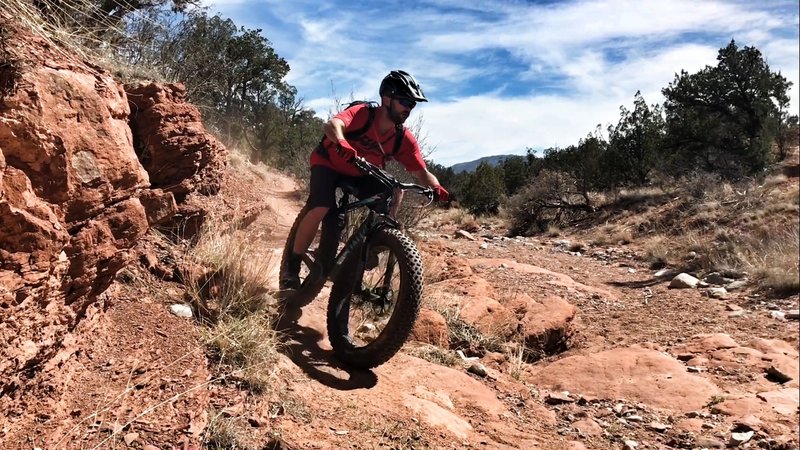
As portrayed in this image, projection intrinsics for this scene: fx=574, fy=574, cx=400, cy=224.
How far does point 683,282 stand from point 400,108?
6.51 m

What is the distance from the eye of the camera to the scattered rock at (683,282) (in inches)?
335

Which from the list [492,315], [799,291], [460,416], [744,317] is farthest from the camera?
[799,291]

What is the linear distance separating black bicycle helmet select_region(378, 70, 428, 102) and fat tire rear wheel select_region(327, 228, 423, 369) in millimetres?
907

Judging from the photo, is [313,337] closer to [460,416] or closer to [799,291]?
[460,416]

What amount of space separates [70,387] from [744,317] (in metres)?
6.89

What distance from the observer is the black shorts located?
13.0 feet

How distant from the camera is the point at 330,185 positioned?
397 centimetres

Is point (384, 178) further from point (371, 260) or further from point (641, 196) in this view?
point (641, 196)

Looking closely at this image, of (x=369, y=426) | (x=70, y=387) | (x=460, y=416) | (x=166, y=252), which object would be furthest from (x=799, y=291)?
(x=70, y=387)

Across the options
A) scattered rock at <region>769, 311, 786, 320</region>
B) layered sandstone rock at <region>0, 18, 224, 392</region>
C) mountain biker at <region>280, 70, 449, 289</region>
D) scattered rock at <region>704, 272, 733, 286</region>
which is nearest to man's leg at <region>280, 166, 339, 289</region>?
mountain biker at <region>280, 70, 449, 289</region>

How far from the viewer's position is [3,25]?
2.22 m

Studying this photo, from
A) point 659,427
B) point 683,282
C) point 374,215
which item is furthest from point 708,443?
point 683,282

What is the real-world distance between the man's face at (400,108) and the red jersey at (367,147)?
0.11m

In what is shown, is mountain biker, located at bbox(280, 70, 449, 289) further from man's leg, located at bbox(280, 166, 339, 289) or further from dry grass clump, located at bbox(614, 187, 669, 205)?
dry grass clump, located at bbox(614, 187, 669, 205)
